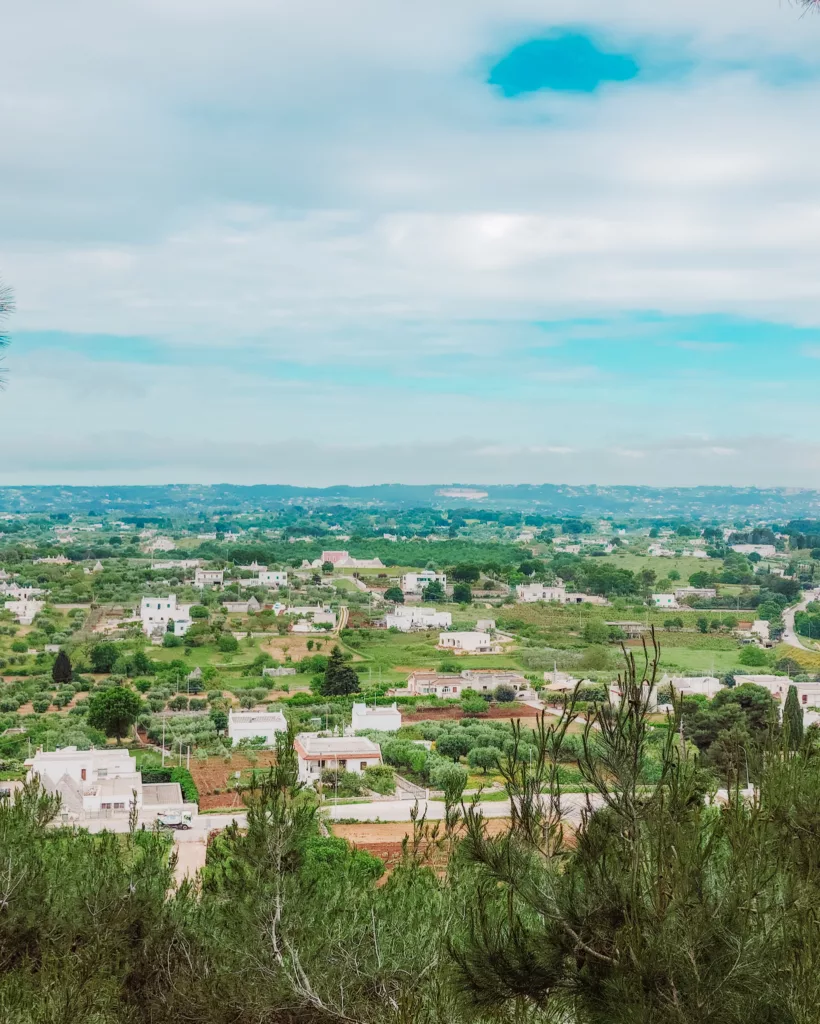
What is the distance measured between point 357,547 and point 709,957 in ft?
179

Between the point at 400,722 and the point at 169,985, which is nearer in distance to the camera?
the point at 169,985

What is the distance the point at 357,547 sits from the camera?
56.2 m

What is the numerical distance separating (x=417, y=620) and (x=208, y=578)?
1246 cm

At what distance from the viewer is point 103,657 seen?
896 inches

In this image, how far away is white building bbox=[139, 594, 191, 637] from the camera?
2812cm

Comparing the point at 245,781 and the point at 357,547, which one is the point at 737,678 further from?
the point at 357,547

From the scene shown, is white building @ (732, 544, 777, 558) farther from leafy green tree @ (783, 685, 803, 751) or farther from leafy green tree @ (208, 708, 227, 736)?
leafy green tree @ (783, 685, 803, 751)

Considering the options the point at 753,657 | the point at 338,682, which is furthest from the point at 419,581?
the point at 338,682

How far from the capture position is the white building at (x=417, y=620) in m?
29.8

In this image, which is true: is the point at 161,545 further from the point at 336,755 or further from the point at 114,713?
the point at 336,755

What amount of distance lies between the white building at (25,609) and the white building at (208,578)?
8312 mm

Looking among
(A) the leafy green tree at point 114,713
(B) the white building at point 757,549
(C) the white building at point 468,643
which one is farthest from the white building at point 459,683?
(B) the white building at point 757,549

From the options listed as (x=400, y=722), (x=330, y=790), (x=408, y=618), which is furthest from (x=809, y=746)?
(x=408, y=618)

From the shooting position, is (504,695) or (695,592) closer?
(504,695)
